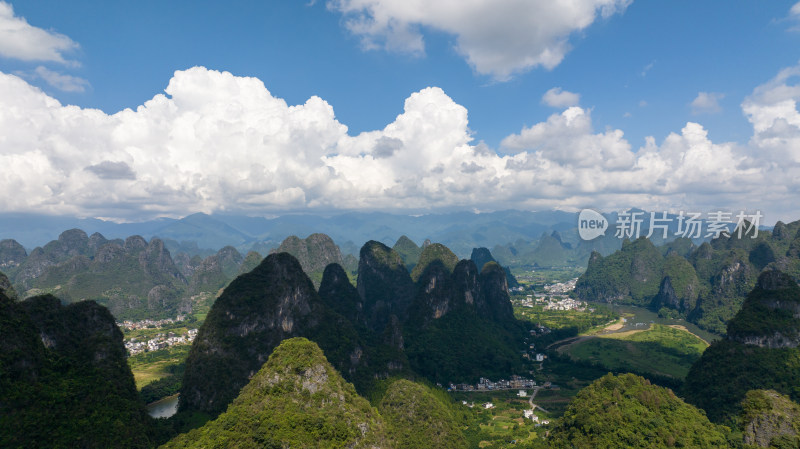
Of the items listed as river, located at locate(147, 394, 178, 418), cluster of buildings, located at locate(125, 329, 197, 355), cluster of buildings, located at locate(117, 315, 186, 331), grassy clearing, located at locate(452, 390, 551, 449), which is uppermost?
grassy clearing, located at locate(452, 390, 551, 449)

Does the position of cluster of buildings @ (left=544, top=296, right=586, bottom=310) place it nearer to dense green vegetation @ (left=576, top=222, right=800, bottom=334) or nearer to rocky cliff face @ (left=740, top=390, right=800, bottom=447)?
dense green vegetation @ (left=576, top=222, right=800, bottom=334)

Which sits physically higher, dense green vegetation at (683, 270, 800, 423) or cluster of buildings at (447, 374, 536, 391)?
dense green vegetation at (683, 270, 800, 423)

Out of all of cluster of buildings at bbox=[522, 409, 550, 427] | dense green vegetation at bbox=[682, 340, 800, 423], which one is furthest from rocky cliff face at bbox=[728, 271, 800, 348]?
cluster of buildings at bbox=[522, 409, 550, 427]

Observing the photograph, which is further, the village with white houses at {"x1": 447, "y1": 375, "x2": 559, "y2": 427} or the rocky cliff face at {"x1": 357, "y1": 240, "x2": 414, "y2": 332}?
the rocky cliff face at {"x1": 357, "y1": 240, "x2": 414, "y2": 332}

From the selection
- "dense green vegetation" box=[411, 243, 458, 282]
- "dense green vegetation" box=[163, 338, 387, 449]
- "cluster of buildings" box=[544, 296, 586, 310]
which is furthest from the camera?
"cluster of buildings" box=[544, 296, 586, 310]

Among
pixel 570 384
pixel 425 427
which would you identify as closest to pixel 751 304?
pixel 570 384
